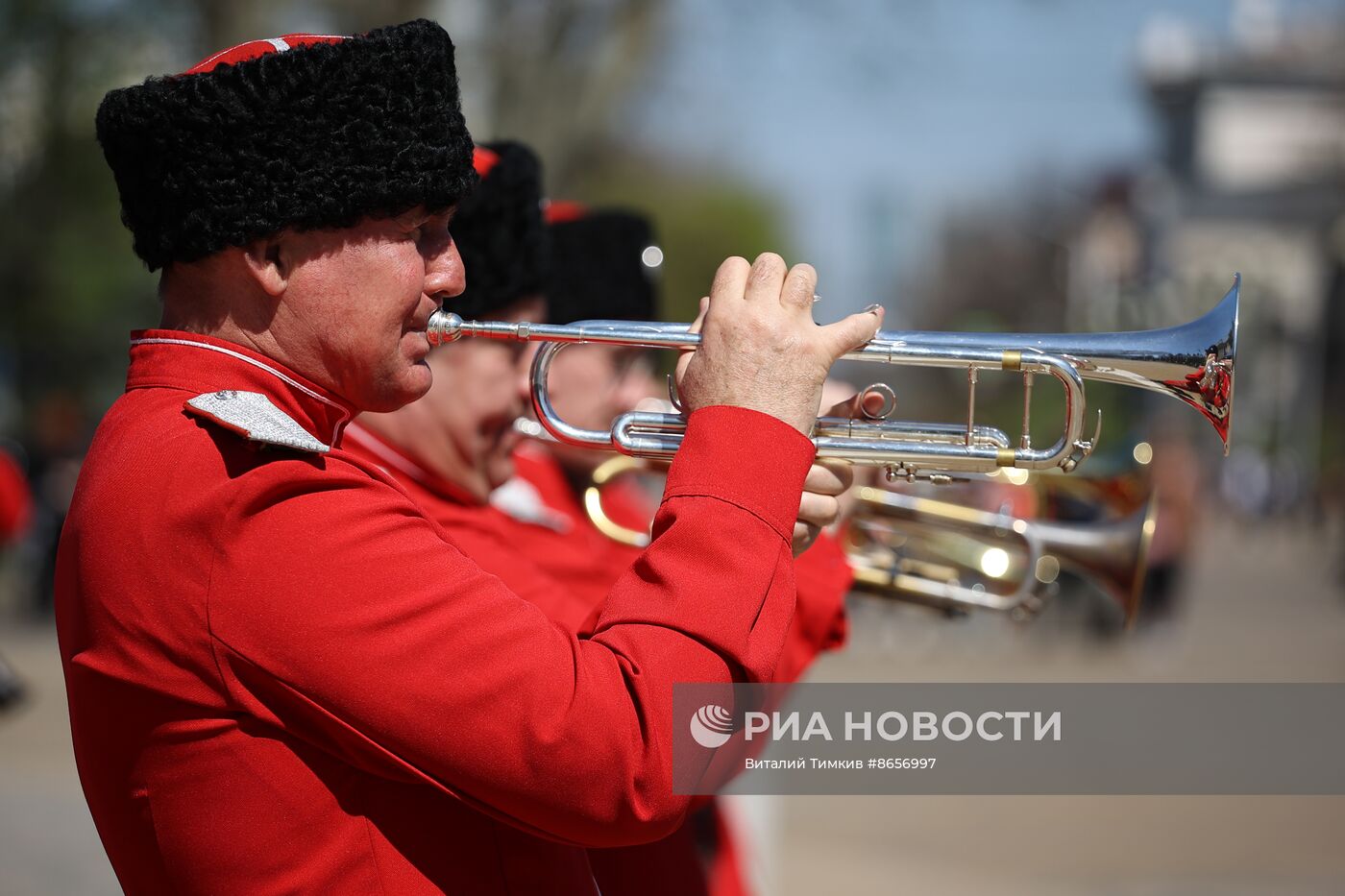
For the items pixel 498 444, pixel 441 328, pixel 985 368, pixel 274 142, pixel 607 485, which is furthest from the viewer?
pixel 607 485

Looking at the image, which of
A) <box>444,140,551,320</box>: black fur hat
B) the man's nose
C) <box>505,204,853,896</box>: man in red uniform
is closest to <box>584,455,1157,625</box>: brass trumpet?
<box>505,204,853,896</box>: man in red uniform

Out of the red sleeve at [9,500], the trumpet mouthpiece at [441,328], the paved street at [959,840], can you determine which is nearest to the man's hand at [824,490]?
the trumpet mouthpiece at [441,328]

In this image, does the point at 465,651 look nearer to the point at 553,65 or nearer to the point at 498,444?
the point at 498,444

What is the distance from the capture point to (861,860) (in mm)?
6359

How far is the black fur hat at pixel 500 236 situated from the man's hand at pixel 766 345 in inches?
39.6

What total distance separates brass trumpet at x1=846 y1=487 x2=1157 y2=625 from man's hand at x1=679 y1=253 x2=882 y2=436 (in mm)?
1343

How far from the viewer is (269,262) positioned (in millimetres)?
1572

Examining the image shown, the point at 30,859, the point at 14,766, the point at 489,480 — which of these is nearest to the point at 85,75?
the point at 14,766

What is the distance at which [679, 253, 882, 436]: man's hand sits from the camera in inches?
64.5

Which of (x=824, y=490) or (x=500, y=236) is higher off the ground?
(x=500, y=236)

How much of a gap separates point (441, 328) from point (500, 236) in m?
0.95

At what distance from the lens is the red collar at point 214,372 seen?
61.9 inches

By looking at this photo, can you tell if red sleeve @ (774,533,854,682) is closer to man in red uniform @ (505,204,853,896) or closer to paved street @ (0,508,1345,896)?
man in red uniform @ (505,204,853,896)

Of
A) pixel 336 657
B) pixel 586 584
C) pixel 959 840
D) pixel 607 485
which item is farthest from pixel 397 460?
pixel 959 840
